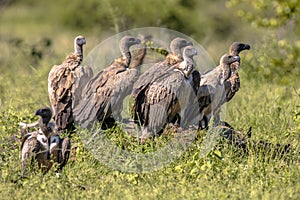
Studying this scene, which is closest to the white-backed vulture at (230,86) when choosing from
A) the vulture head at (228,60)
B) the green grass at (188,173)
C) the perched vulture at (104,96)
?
the vulture head at (228,60)

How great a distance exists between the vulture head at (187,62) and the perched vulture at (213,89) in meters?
0.37

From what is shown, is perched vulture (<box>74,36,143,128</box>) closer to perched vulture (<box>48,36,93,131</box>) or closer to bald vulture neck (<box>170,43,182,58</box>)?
perched vulture (<box>48,36,93,131</box>)

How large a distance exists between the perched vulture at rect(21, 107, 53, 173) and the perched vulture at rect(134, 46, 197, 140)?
1558 millimetres

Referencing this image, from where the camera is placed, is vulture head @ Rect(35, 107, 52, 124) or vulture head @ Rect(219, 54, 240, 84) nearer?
vulture head @ Rect(35, 107, 52, 124)

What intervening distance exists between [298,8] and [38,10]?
28.8 meters

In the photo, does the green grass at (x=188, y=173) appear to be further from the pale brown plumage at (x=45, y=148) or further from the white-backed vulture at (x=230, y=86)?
the white-backed vulture at (x=230, y=86)

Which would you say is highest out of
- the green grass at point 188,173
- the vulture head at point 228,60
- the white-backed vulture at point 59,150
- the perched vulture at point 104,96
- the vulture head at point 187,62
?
the vulture head at point 187,62

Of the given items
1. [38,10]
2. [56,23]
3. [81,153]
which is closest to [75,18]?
[56,23]

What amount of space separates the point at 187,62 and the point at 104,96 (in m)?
1.02

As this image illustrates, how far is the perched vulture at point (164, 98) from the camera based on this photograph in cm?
889

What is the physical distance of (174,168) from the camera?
7.69 metres

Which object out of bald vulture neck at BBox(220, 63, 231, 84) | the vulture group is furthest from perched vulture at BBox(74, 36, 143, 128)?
bald vulture neck at BBox(220, 63, 231, 84)

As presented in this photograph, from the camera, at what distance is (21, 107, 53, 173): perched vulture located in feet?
24.3

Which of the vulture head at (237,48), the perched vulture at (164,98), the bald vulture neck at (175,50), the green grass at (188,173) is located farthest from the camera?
the vulture head at (237,48)
